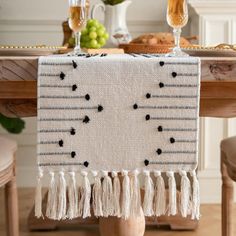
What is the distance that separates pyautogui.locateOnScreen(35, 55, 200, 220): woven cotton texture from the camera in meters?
1.34

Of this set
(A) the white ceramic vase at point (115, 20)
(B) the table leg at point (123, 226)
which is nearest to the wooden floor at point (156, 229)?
(B) the table leg at point (123, 226)

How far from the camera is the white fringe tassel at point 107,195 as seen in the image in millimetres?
1381

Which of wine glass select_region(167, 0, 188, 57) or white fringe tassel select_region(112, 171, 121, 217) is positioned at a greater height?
wine glass select_region(167, 0, 188, 57)

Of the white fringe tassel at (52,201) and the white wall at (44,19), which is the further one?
the white wall at (44,19)

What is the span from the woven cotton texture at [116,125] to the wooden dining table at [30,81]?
4 centimetres

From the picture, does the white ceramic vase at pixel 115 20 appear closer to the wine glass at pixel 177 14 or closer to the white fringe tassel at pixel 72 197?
the wine glass at pixel 177 14

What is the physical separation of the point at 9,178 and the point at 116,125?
18.9 inches

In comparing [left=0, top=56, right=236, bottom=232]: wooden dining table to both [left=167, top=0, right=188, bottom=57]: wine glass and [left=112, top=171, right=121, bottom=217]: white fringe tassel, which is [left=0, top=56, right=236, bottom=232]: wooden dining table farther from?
[left=112, top=171, right=121, bottom=217]: white fringe tassel

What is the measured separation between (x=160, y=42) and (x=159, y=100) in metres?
0.66

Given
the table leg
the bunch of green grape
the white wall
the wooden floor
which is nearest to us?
the table leg

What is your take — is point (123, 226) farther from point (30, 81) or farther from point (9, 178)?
point (30, 81)

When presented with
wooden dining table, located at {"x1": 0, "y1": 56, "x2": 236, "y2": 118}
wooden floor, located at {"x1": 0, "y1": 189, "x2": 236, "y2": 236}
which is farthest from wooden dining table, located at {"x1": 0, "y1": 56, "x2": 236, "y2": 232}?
wooden floor, located at {"x1": 0, "y1": 189, "x2": 236, "y2": 236}

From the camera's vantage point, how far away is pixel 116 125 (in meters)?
1.37

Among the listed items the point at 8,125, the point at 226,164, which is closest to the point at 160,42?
the point at 226,164
